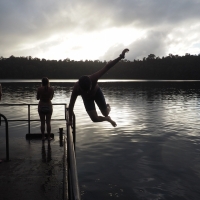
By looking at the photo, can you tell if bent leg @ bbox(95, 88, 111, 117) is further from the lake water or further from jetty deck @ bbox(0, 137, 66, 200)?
the lake water

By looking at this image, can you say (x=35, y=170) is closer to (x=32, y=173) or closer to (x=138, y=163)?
(x=32, y=173)

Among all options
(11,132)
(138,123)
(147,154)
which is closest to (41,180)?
(147,154)

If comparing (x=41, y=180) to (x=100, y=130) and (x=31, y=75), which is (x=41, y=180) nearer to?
(x=100, y=130)

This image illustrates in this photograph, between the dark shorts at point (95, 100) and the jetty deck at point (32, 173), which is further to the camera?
the dark shorts at point (95, 100)

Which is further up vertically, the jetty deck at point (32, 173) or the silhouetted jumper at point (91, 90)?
the silhouetted jumper at point (91, 90)

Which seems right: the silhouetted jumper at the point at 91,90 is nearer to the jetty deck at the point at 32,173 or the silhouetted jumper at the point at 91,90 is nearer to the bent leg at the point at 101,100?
the bent leg at the point at 101,100

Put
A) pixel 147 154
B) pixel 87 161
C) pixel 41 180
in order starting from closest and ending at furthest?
pixel 41 180
pixel 87 161
pixel 147 154

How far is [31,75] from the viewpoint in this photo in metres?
196

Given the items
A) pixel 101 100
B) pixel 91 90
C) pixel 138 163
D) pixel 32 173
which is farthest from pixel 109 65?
pixel 138 163

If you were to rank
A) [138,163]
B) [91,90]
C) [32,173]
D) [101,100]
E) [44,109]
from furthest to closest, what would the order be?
[138,163]
[44,109]
[101,100]
[32,173]
[91,90]

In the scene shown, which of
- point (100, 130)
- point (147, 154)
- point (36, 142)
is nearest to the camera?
point (36, 142)

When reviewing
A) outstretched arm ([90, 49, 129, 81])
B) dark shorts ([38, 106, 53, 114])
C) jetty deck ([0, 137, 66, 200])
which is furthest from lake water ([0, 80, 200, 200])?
outstretched arm ([90, 49, 129, 81])

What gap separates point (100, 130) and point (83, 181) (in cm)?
896

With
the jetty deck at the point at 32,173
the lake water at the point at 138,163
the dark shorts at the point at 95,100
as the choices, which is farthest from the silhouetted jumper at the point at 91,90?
the lake water at the point at 138,163
